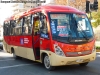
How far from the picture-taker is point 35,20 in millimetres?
11336

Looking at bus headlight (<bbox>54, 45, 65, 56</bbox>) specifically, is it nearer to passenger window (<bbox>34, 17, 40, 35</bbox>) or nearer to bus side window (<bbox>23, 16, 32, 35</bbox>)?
passenger window (<bbox>34, 17, 40, 35</bbox>)

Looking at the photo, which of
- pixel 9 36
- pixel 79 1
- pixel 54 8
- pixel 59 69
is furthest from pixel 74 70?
pixel 79 1

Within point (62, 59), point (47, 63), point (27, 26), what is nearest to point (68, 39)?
point (62, 59)

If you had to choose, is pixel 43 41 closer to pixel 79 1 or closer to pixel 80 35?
pixel 80 35

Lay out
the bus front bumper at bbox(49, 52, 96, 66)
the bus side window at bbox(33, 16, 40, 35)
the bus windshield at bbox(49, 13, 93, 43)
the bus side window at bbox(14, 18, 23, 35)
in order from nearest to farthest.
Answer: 1. the bus front bumper at bbox(49, 52, 96, 66)
2. the bus windshield at bbox(49, 13, 93, 43)
3. the bus side window at bbox(33, 16, 40, 35)
4. the bus side window at bbox(14, 18, 23, 35)

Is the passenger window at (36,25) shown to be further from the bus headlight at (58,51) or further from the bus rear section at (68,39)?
the bus headlight at (58,51)

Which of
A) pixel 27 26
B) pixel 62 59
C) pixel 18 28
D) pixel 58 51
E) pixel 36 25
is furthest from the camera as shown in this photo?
pixel 18 28

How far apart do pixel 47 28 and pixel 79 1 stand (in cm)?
3010

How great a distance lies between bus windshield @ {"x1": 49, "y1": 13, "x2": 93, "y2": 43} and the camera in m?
9.52

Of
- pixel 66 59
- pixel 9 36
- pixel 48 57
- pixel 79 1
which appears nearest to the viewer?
pixel 66 59

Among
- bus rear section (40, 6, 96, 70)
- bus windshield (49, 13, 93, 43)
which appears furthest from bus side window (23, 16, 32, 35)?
bus windshield (49, 13, 93, 43)

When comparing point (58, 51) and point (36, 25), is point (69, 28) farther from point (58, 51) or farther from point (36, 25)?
point (36, 25)

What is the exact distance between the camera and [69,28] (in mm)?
9719

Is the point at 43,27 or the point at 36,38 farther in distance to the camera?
the point at 36,38
